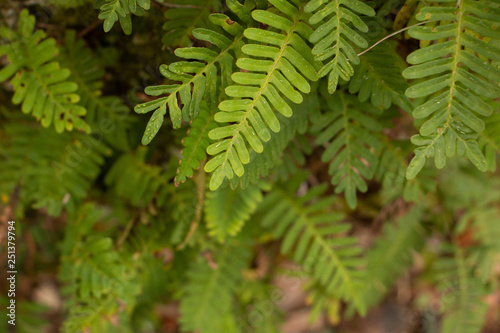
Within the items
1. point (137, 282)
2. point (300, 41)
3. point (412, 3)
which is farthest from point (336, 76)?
point (137, 282)

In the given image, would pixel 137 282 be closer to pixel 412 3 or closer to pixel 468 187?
pixel 412 3

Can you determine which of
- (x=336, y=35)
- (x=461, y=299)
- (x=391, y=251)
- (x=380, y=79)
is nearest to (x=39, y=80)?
(x=336, y=35)

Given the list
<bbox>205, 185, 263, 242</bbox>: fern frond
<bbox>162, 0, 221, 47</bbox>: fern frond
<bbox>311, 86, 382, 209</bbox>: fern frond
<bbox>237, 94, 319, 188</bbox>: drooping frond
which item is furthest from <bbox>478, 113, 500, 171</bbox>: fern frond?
<bbox>162, 0, 221, 47</bbox>: fern frond

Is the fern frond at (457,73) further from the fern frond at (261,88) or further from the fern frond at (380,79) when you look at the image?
the fern frond at (261,88)

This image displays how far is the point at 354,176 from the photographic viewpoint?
1402 mm

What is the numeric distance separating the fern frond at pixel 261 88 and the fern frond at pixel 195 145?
0.26 feet

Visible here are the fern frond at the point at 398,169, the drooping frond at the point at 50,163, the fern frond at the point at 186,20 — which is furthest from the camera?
the drooping frond at the point at 50,163

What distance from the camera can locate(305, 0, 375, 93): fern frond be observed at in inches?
41.5

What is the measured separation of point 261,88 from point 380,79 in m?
0.44

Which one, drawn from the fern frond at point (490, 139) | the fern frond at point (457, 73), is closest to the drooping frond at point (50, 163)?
the fern frond at point (457, 73)

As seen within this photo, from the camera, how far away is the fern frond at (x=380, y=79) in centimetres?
125

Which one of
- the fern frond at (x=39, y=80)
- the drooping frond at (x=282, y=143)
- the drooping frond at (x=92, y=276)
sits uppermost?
the fern frond at (x=39, y=80)

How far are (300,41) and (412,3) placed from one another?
0.39 metres

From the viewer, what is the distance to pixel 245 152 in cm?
104
